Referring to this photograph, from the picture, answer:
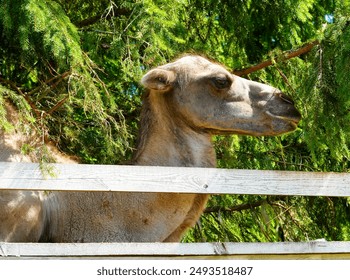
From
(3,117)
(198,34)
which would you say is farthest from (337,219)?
(3,117)

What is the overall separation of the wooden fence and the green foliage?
34.6 inches

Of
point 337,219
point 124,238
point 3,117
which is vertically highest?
point 3,117

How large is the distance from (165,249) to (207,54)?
3.23 metres

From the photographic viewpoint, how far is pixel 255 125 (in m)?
7.07

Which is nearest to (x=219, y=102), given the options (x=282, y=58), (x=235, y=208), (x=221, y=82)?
(x=221, y=82)

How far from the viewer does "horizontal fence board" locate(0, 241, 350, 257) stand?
18.1ft

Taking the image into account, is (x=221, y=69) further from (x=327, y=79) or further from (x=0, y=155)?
(x=0, y=155)

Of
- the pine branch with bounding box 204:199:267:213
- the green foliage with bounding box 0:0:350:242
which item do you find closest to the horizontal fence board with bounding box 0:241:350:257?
the green foliage with bounding box 0:0:350:242

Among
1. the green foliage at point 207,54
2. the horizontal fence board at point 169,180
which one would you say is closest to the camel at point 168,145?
the green foliage at point 207,54

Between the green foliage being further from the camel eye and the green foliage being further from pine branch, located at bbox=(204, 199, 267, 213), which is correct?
the camel eye

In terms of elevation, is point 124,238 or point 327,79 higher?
point 327,79

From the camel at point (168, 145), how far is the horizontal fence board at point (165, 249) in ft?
3.19

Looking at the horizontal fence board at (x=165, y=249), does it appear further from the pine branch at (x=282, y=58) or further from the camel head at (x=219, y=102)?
the pine branch at (x=282, y=58)

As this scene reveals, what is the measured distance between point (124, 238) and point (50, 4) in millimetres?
1900
